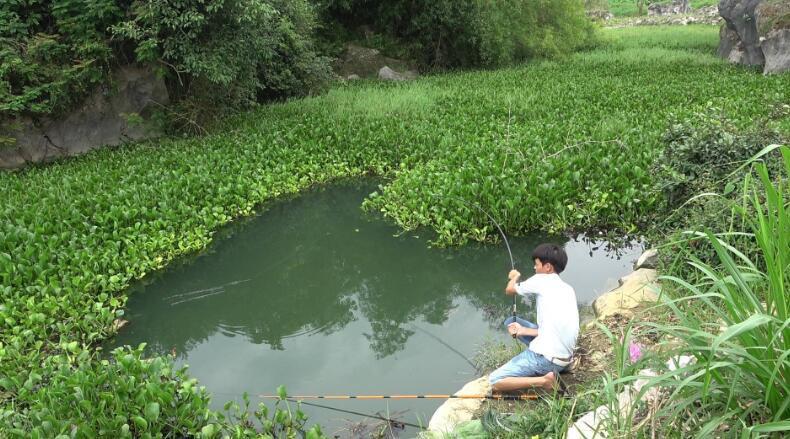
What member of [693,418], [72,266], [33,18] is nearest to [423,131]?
[72,266]

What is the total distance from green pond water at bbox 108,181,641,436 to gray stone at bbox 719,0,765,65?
1173cm

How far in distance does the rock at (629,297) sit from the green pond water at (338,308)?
0.66 meters

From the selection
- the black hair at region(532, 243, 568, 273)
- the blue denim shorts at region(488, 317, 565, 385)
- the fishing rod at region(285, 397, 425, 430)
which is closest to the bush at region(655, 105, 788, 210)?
the black hair at region(532, 243, 568, 273)

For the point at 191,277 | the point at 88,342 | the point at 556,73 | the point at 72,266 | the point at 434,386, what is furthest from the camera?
the point at 556,73

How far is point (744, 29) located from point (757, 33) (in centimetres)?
51

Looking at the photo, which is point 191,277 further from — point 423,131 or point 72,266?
point 423,131

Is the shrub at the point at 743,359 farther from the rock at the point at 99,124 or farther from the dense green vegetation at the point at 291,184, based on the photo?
the rock at the point at 99,124

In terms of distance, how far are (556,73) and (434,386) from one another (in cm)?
1277

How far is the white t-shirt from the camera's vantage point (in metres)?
3.79

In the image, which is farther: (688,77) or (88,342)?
(688,77)

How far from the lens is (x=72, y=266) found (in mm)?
5805

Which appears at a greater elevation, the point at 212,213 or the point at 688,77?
the point at 688,77

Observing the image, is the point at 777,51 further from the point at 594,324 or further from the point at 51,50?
the point at 51,50

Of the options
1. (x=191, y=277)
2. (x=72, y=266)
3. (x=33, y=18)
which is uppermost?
(x=33, y=18)
